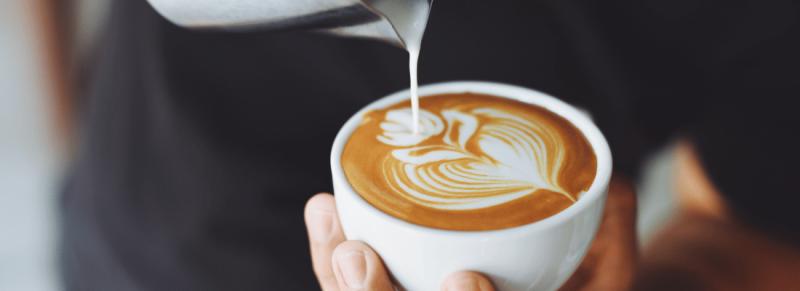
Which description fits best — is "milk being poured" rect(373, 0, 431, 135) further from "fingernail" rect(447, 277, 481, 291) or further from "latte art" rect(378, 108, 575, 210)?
"fingernail" rect(447, 277, 481, 291)

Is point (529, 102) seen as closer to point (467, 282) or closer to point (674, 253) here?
point (467, 282)

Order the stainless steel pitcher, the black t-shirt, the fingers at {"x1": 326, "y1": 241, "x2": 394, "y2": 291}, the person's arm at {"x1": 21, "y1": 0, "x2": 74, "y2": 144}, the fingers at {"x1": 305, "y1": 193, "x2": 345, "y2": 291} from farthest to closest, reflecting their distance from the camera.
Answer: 1. the person's arm at {"x1": 21, "y1": 0, "x2": 74, "y2": 144}
2. the black t-shirt
3. the fingers at {"x1": 305, "y1": 193, "x2": 345, "y2": 291}
4. the fingers at {"x1": 326, "y1": 241, "x2": 394, "y2": 291}
5. the stainless steel pitcher

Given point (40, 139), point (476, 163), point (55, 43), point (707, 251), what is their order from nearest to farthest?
point (476, 163)
point (707, 251)
point (55, 43)
point (40, 139)

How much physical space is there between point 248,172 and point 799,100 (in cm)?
123

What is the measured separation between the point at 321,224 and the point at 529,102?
14.9 inches

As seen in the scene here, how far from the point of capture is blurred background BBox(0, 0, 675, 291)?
136cm

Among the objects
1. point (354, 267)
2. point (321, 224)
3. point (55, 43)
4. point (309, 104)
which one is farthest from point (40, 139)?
point (354, 267)

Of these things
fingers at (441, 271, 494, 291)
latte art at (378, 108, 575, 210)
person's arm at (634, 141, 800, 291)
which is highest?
latte art at (378, 108, 575, 210)

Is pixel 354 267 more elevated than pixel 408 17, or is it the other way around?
pixel 408 17

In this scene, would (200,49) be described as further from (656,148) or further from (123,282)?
(656,148)

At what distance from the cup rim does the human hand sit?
6cm

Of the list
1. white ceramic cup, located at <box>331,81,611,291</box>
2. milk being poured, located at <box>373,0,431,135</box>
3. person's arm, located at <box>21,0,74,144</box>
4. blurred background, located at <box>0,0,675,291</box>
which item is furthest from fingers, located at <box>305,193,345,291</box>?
person's arm, located at <box>21,0,74,144</box>

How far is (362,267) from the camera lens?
57cm

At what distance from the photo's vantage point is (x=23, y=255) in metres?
1.51
